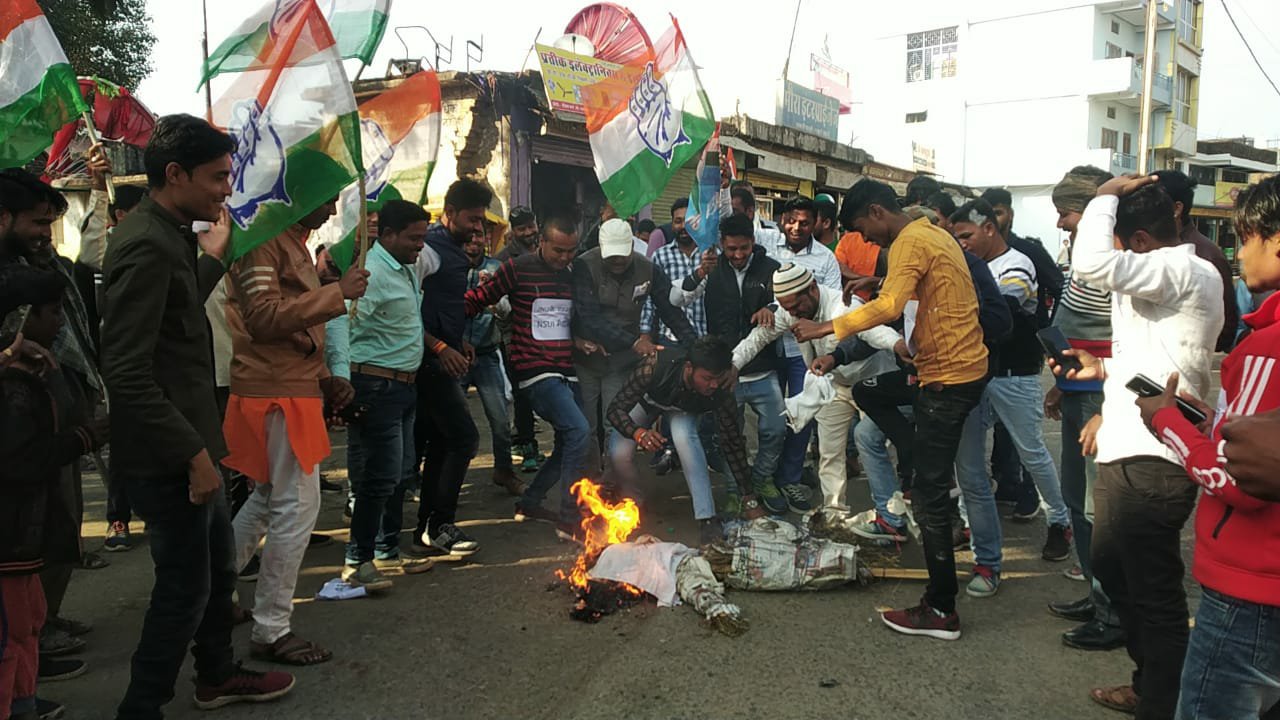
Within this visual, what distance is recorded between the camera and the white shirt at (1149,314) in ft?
9.32

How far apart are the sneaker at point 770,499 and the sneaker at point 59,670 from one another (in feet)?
13.5

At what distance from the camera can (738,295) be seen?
20.6ft

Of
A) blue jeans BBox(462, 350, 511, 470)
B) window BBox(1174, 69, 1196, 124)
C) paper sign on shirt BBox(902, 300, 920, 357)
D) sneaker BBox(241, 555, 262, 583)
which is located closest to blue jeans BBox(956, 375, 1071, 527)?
paper sign on shirt BBox(902, 300, 920, 357)

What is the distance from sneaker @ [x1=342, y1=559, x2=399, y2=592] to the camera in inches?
178

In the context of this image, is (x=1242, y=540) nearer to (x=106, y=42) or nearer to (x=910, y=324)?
(x=910, y=324)

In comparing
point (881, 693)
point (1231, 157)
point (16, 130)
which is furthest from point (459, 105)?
point (1231, 157)

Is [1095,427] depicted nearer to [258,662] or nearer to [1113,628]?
[1113,628]

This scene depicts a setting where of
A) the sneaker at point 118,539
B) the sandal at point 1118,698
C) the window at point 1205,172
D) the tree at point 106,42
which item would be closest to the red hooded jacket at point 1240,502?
the sandal at point 1118,698

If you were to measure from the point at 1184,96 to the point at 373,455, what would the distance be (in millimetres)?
51102

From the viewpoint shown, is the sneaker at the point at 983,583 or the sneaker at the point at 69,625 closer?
the sneaker at the point at 69,625

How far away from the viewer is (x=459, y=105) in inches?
516

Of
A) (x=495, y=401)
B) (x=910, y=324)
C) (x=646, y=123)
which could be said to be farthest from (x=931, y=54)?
(x=910, y=324)

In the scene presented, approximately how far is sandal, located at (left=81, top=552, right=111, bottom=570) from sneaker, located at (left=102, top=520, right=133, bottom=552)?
184 mm

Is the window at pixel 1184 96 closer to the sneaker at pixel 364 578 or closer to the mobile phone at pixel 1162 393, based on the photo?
the mobile phone at pixel 1162 393
